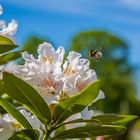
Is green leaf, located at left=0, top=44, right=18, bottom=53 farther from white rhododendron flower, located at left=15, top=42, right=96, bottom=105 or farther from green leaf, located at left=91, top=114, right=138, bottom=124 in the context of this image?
green leaf, located at left=91, top=114, right=138, bottom=124

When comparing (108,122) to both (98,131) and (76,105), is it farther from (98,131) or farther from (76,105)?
(76,105)

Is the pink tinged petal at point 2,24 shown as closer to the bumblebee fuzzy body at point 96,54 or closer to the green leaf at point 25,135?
the bumblebee fuzzy body at point 96,54

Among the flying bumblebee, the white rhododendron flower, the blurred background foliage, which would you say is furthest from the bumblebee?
the blurred background foliage

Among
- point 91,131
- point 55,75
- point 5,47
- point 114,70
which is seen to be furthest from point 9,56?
point 114,70

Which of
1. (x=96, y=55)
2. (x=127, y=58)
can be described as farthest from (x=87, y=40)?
(x=96, y=55)

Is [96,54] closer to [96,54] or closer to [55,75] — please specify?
[96,54]

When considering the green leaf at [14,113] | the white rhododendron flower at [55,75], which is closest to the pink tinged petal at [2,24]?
the white rhododendron flower at [55,75]
